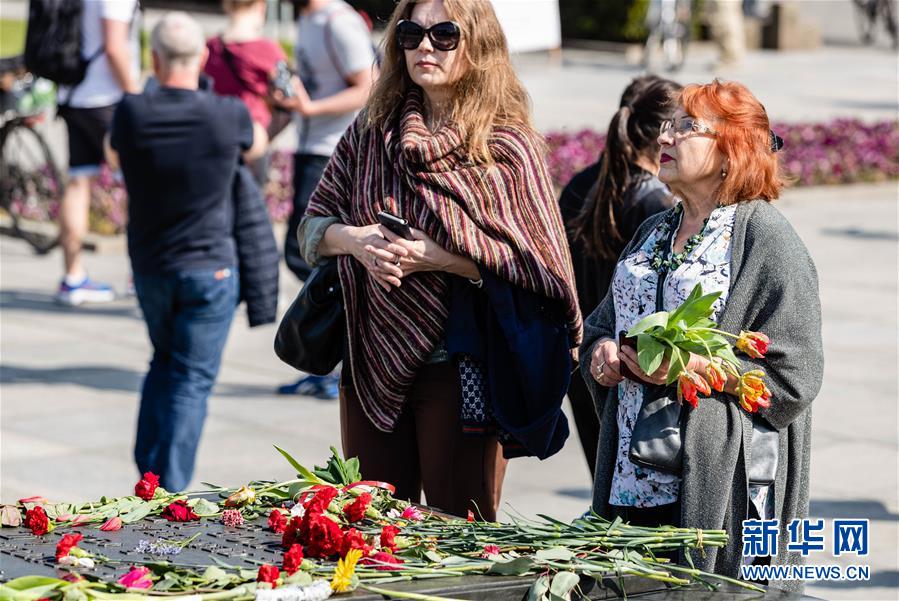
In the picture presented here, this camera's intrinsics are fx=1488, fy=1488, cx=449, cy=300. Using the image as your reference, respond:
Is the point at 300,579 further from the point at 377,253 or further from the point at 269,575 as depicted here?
the point at 377,253

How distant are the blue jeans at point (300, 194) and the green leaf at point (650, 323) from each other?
13.3 ft

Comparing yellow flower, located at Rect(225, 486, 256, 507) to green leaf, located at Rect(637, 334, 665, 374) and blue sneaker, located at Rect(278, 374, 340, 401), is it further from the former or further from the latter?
blue sneaker, located at Rect(278, 374, 340, 401)

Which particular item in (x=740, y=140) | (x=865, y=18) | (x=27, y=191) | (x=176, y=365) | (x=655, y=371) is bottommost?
(x=865, y=18)

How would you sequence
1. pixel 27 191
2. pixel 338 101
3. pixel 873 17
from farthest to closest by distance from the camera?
pixel 873 17, pixel 27 191, pixel 338 101

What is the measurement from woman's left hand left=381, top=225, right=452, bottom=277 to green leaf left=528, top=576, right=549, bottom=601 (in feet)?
4.84

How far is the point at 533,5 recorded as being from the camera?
6570 mm

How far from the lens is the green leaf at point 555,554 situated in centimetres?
274

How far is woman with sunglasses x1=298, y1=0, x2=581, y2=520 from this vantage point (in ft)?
13.1

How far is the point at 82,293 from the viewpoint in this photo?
380 inches

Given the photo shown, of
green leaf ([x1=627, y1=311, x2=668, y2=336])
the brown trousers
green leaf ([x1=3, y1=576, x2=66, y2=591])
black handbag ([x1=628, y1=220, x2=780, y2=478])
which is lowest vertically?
the brown trousers

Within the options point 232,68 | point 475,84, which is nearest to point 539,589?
point 475,84

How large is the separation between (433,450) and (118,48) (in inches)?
218

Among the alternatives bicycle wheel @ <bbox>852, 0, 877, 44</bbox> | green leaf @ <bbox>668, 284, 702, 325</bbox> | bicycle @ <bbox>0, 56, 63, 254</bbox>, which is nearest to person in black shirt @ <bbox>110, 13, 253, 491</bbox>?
green leaf @ <bbox>668, 284, 702, 325</bbox>

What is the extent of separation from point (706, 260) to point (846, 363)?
541 cm
